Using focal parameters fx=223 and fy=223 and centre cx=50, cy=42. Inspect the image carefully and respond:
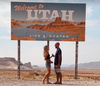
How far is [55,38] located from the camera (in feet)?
53.5

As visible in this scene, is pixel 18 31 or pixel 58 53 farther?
pixel 18 31

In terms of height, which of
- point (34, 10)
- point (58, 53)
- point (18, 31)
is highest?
point (34, 10)

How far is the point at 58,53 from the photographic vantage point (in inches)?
436

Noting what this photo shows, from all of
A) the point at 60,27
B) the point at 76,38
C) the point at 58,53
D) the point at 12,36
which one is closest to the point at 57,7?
the point at 60,27

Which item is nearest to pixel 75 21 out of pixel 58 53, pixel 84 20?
pixel 84 20

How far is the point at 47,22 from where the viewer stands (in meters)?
16.3

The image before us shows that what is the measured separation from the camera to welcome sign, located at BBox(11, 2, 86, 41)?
1625cm

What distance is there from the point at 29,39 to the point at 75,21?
3618 millimetres

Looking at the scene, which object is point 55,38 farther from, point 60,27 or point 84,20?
point 84,20

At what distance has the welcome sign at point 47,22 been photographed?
16.2 m

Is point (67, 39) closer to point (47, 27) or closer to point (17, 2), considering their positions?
point (47, 27)

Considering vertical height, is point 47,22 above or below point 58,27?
above

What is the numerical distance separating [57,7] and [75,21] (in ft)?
5.47

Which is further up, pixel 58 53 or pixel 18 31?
pixel 18 31
